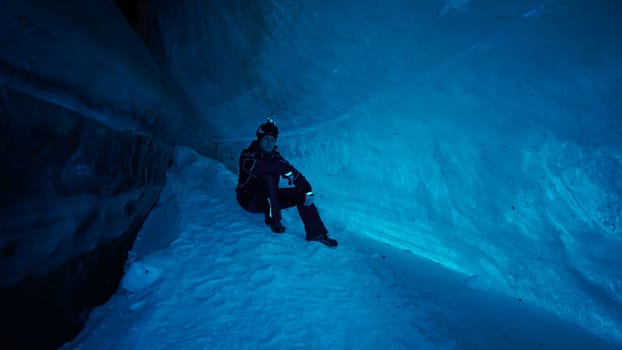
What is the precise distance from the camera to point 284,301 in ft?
7.09

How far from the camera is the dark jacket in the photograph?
3404 millimetres

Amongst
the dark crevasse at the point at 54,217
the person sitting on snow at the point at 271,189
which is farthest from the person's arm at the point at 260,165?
the dark crevasse at the point at 54,217

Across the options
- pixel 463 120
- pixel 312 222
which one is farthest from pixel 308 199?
pixel 463 120

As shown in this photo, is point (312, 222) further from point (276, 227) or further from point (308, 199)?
point (276, 227)

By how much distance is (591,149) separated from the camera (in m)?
2.37

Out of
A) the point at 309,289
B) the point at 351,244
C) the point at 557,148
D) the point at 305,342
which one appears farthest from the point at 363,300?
the point at 557,148

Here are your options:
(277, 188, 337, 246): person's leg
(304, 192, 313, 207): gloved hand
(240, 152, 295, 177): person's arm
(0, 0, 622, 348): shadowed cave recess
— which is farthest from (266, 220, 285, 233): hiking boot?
(0, 0, 622, 348): shadowed cave recess

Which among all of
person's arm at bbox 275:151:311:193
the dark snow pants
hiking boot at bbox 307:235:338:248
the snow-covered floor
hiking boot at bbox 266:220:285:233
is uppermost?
person's arm at bbox 275:151:311:193

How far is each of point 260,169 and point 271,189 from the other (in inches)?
10.8

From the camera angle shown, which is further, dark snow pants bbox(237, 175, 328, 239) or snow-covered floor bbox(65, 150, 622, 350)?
dark snow pants bbox(237, 175, 328, 239)

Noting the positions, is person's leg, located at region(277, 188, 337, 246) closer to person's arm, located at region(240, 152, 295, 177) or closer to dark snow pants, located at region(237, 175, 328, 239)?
dark snow pants, located at region(237, 175, 328, 239)

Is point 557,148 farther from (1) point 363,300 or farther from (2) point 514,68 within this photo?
(1) point 363,300

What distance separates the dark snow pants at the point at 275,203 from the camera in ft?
10.9

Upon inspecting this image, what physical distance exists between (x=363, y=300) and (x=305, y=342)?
71 cm
